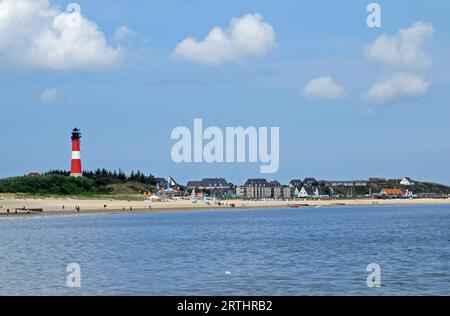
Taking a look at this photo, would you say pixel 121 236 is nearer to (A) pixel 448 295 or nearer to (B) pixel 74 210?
(A) pixel 448 295

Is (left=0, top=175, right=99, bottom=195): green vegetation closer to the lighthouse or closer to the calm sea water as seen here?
the lighthouse

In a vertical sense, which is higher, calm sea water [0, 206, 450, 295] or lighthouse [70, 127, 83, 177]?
lighthouse [70, 127, 83, 177]

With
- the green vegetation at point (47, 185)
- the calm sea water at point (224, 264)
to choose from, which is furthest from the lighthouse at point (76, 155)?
the calm sea water at point (224, 264)

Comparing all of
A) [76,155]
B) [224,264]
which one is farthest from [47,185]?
[224,264]

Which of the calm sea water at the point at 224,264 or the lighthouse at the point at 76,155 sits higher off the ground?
the lighthouse at the point at 76,155

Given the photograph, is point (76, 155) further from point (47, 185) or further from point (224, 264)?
point (224, 264)

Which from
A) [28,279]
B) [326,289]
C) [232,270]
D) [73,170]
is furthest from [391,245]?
[73,170]

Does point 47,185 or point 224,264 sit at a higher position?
point 47,185

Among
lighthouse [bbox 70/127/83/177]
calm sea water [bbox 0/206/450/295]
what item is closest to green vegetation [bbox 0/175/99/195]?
lighthouse [bbox 70/127/83/177]

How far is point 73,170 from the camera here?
486 feet

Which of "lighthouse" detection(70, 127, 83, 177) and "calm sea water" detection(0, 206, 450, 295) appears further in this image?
"lighthouse" detection(70, 127, 83, 177)

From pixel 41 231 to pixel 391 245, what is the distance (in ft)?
98.4

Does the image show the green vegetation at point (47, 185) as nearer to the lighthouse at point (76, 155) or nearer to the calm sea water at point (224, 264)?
the lighthouse at point (76, 155)
